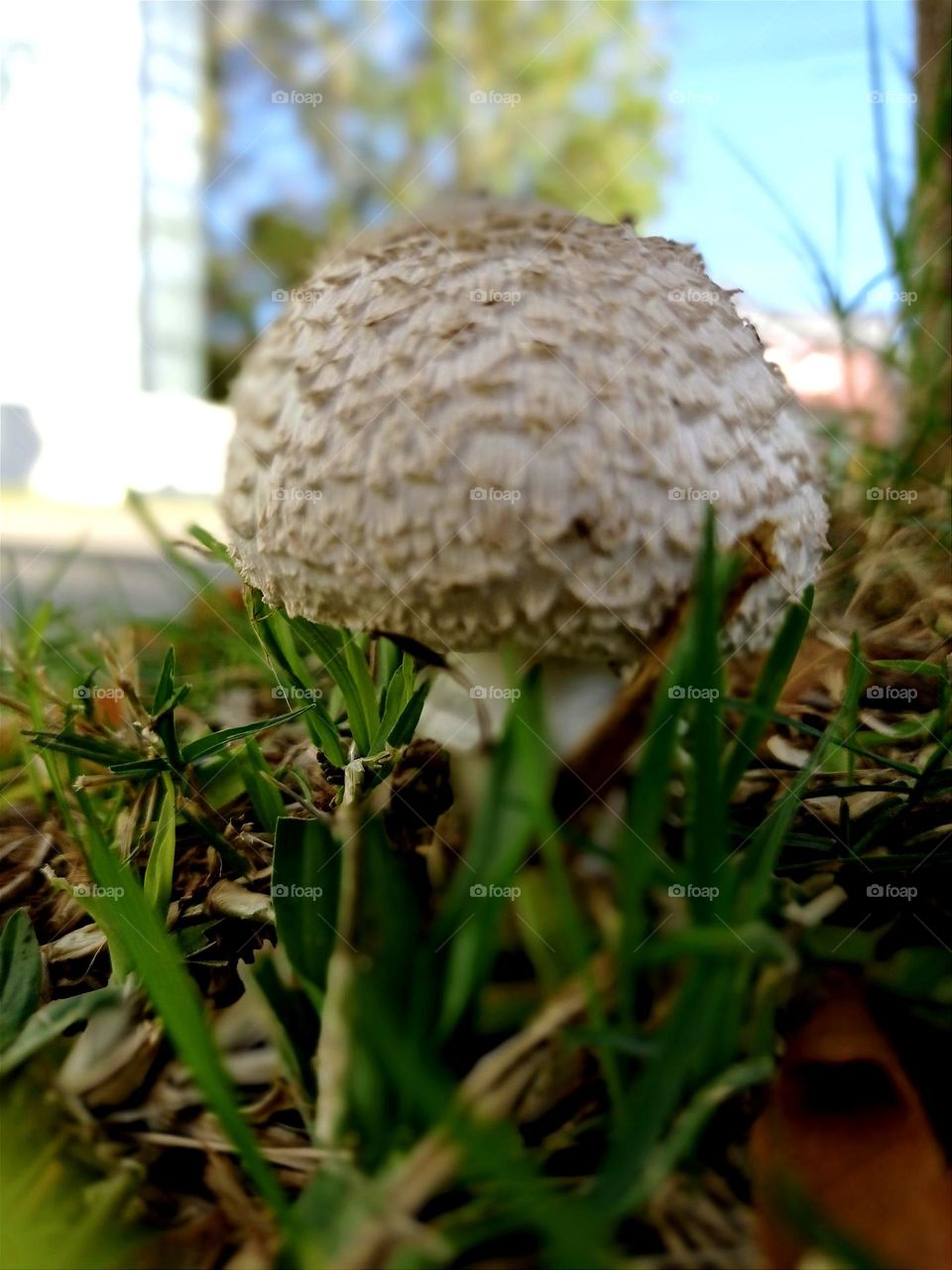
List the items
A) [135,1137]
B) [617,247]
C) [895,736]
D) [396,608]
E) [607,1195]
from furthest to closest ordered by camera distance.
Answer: [895,736] → [617,247] → [396,608] → [135,1137] → [607,1195]

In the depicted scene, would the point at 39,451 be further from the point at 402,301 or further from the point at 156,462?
the point at 402,301

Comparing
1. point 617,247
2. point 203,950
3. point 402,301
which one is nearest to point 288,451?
point 402,301

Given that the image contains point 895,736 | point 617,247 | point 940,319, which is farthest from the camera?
point 940,319
